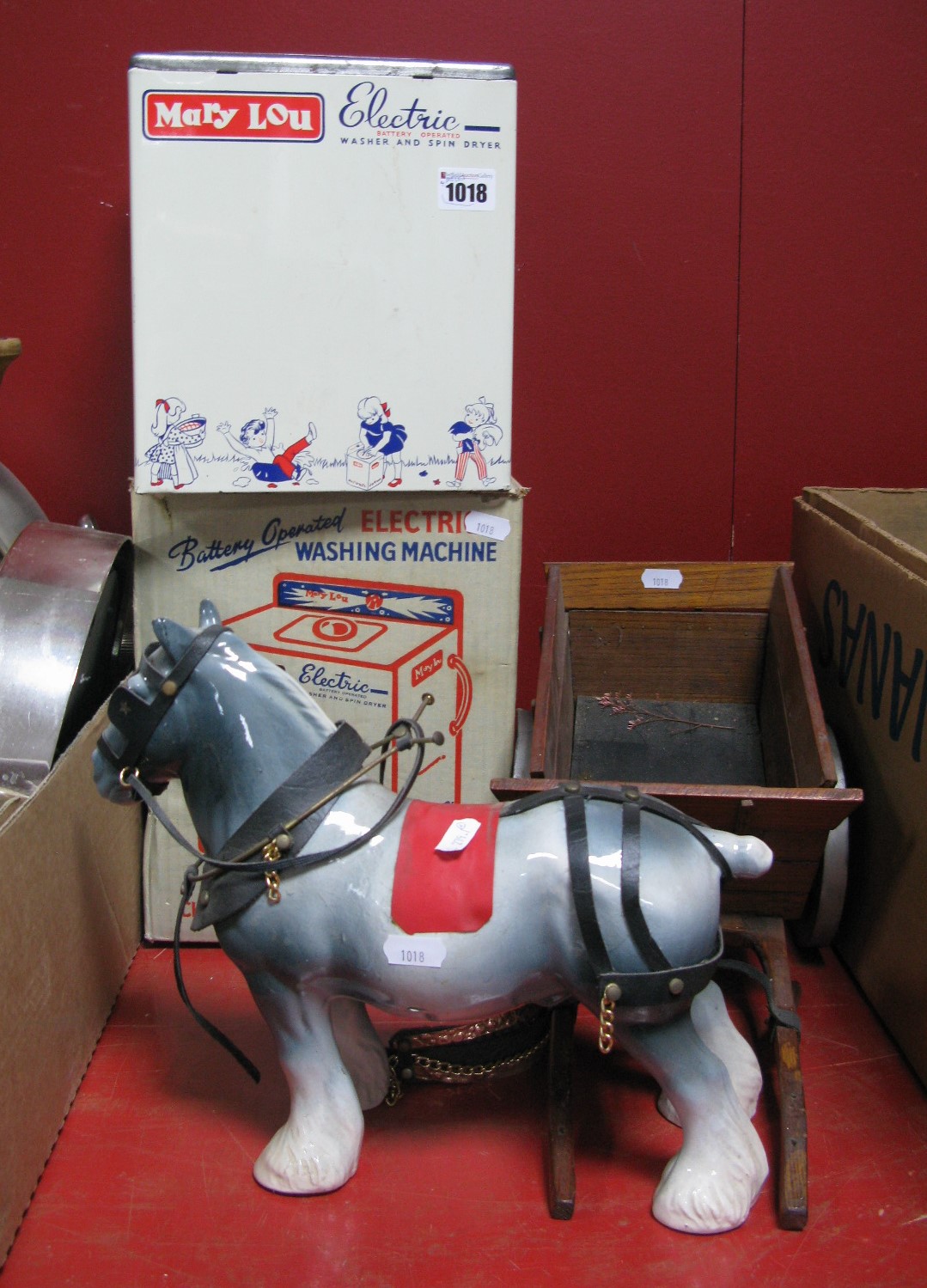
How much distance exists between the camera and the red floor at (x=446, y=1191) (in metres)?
1.36

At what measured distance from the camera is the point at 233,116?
5.50 ft

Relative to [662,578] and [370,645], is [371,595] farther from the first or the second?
[662,578]

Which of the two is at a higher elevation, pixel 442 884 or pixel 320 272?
pixel 320 272

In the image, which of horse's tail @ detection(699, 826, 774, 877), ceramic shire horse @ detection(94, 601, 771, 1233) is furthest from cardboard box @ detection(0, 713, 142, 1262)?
horse's tail @ detection(699, 826, 774, 877)

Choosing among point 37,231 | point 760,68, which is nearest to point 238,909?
point 37,231

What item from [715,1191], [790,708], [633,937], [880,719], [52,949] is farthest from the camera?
[790,708]

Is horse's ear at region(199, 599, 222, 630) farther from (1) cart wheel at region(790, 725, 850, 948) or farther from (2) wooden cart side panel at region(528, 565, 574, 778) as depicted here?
(1) cart wheel at region(790, 725, 850, 948)

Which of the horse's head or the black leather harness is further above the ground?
the horse's head

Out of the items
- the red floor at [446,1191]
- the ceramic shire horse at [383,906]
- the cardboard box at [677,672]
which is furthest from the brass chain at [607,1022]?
the cardboard box at [677,672]

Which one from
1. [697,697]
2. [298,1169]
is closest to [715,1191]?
[298,1169]

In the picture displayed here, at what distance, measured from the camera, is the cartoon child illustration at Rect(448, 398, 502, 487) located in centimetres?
179

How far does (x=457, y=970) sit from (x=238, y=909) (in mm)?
284

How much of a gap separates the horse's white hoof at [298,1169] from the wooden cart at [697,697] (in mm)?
344

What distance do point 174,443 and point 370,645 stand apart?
0.48 m
